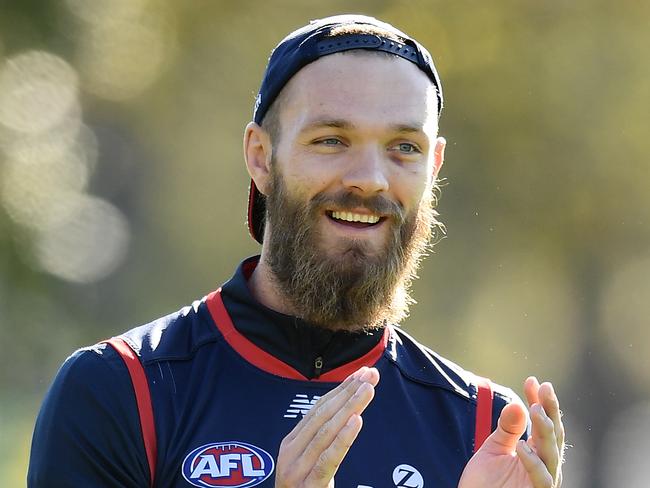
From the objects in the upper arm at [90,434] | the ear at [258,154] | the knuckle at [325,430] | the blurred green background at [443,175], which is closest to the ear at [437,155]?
the ear at [258,154]

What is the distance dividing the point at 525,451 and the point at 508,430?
179 mm

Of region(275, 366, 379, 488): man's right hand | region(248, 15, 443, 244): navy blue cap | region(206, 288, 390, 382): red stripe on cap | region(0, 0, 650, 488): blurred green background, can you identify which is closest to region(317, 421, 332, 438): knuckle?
region(275, 366, 379, 488): man's right hand

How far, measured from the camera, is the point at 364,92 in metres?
4.69

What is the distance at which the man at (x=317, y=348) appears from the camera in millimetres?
4129

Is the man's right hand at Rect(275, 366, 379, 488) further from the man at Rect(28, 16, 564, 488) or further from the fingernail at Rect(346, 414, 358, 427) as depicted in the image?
Result: the man at Rect(28, 16, 564, 488)

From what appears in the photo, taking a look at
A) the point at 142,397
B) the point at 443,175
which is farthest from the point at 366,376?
the point at 443,175

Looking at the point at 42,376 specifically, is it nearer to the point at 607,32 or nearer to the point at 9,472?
the point at 9,472

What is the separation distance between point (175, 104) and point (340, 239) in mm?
17168

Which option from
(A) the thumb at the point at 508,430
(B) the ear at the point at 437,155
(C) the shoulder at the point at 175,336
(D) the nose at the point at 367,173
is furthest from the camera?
(B) the ear at the point at 437,155

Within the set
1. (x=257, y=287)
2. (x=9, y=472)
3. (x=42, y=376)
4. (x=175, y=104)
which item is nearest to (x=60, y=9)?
(x=175, y=104)

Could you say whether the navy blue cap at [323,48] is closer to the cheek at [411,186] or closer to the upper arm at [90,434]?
the cheek at [411,186]

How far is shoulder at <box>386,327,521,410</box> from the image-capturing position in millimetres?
4664

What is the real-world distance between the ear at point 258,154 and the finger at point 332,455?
1497 millimetres

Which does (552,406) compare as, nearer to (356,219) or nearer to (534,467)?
(534,467)
